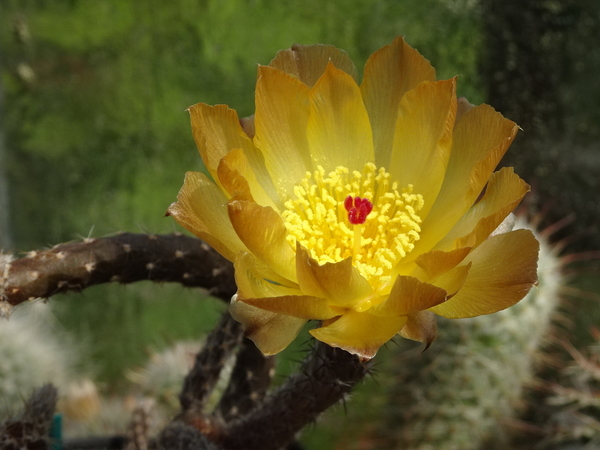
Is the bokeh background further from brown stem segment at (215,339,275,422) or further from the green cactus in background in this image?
brown stem segment at (215,339,275,422)

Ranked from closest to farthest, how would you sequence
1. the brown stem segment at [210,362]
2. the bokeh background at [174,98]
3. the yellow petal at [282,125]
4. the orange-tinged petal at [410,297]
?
the orange-tinged petal at [410,297] < the yellow petal at [282,125] < the brown stem segment at [210,362] < the bokeh background at [174,98]

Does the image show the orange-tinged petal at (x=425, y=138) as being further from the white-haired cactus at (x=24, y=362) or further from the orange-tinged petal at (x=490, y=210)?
the white-haired cactus at (x=24, y=362)

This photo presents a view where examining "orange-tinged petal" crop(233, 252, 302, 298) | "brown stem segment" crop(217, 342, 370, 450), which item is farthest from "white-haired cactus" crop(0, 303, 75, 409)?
"orange-tinged petal" crop(233, 252, 302, 298)

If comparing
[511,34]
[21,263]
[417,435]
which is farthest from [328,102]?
[511,34]

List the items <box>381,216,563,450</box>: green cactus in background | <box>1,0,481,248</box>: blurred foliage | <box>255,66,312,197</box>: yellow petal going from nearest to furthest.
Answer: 1. <box>255,66,312,197</box>: yellow petal
2. <box>381,216,563,450</box>: green cactus in background
3. <box>1,0,481,248</box>: blurred foliage

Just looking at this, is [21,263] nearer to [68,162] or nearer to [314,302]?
[314,302]

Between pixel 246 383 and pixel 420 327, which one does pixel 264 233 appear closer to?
pixel 420 327

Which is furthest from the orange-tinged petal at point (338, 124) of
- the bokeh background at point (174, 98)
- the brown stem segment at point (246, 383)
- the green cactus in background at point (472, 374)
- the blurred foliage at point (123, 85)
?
the blurred foliage at point (123, 85)

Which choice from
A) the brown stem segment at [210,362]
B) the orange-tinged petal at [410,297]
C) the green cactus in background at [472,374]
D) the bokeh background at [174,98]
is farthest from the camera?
the bokeh background at [174,98]
